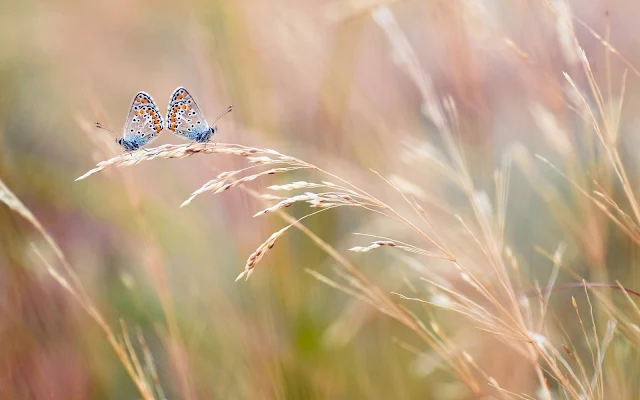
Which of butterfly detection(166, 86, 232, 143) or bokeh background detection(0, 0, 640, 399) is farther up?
butterfly detection(166, 86, 232, 143)

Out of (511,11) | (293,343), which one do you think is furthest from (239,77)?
(511,11)

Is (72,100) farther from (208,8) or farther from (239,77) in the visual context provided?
(239,77)

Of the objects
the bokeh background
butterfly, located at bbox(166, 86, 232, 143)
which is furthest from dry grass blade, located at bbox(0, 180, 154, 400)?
butterfly, located at bbox(166, 86, 232, 143)

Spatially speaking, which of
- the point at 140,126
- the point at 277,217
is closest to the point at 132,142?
the point at 140,126

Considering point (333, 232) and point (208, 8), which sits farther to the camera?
point (208, 8)

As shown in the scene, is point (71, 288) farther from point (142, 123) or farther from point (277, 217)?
point (277, 217)

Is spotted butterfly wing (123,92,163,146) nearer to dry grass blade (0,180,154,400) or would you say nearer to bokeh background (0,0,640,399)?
bokeh background (0,0,640,399)

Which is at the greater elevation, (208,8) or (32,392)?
(208,8)
